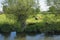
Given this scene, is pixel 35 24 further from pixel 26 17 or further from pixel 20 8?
pixel 20 8

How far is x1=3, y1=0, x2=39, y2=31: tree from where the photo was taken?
25656 millimetres

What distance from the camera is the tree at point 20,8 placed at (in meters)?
25.7

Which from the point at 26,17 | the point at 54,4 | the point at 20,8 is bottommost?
the point at 26,17

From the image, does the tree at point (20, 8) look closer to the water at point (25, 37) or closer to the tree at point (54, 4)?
the tree at point (54, 4)

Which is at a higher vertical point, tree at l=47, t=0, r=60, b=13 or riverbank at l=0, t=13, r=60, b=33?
tree at l=47, t=0, r=60, b=13

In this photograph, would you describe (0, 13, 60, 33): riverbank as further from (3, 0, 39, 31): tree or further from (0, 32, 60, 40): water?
(0, 32, 60, 40): water

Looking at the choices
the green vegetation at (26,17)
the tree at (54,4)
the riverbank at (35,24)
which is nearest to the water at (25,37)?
the riverbank at (35,24)

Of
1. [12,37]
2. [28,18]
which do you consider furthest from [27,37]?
[28,18]

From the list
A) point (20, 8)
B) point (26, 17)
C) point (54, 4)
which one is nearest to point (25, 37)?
point (26, 17)

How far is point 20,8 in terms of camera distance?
25.6 metres

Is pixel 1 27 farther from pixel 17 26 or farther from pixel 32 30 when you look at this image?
pixel 32 30

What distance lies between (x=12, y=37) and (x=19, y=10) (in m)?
3.54

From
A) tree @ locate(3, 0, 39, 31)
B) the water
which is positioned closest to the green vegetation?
tree @ locate(3, 0, 39, 31)

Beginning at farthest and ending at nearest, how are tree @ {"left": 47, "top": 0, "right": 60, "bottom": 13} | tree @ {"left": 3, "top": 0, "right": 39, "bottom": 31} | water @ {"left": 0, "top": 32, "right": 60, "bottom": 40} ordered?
tree @ {"left": 47, "top": 0, "right": 60, "bottom": 13}, tree @ {"left": 3, "top": 0, "right": 39, "bottom": 31}, water @ {"left": 0, "top": 32, "right": 60, "bottom": 40}
